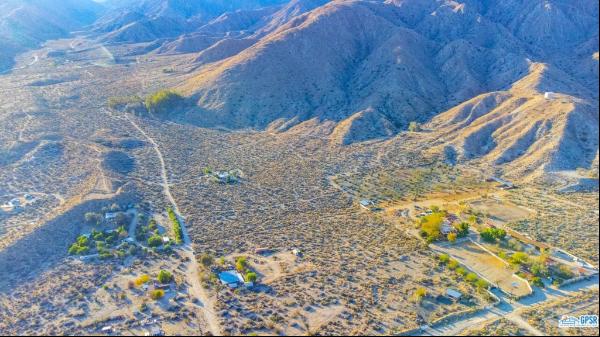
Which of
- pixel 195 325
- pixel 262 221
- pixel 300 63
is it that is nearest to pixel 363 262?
pixel 262 221

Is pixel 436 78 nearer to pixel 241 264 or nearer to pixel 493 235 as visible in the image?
pixel 493 235

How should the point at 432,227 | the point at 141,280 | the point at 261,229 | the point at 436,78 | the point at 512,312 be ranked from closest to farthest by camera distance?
1. the point at 512,312
2. the point at 141,280
3. the point at 432,227
4. the point at 261,229
5. the point at 436,78

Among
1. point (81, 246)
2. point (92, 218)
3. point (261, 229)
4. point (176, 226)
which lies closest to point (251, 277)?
point (261, 229)

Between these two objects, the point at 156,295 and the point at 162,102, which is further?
the point at 162,102

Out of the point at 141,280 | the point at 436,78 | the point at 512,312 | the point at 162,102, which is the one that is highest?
the point at 162,102

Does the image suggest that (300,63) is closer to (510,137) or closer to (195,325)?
(510,137)

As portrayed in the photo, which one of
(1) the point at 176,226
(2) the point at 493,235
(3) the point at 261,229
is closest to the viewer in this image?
(2) the point at 493,235
